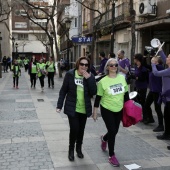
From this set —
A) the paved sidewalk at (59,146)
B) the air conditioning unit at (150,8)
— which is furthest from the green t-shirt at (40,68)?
the paved sidewalk at (59,146)

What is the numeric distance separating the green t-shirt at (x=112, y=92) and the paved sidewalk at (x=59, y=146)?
3.06 ft

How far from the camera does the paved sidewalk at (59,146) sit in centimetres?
498

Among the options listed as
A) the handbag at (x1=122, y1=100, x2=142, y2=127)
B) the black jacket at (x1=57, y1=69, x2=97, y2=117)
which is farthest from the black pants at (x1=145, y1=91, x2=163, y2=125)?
the black jacket at (x1=57, y1=69, x2=97, y2=117)

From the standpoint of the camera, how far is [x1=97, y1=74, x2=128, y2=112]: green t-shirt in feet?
16.3

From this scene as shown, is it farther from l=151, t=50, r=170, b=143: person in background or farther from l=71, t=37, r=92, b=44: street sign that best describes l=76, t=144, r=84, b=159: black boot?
l=71, t=37, r=92, b=44: street sign

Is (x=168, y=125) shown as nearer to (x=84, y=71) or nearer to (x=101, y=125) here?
(x=101, y=125)

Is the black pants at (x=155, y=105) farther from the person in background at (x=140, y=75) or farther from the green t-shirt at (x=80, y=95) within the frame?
the green t-shirt at (x=80, y=95)

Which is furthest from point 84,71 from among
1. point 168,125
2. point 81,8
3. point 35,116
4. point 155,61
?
point 81,8

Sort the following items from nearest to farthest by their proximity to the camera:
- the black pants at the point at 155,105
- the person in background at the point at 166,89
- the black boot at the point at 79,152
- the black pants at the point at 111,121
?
1. the black pants at the point at 111,121
2. the black boot at the point at 79,152
3. the person in background at the point at 166,89
4. the black pants at the point at 155,105

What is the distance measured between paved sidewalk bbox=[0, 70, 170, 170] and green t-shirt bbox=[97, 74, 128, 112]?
934 mm

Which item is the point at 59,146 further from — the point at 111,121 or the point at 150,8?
the point at 150,8

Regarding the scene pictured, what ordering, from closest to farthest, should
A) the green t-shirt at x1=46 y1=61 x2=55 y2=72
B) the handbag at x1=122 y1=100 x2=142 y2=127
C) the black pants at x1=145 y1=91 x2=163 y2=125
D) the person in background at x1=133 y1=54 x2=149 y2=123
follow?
the handbag at x1=122 y1=100 x2=142 y2=127, the black pants at x1=145 y1=91 x2=163 y2=125, the person in background at x1=133 y1=54 x2=149 y2=123, the green t-shirt at x1=46 y1=61 x2=55 y2=72

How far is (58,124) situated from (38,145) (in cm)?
196

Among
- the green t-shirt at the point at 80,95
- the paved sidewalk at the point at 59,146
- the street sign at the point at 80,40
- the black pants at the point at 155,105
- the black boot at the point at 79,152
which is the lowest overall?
the paved sidewalk at the point at 59,146
